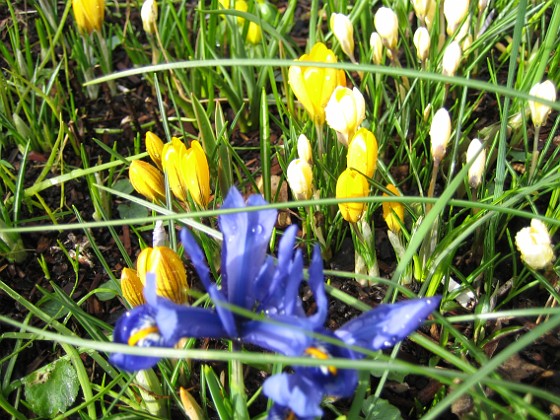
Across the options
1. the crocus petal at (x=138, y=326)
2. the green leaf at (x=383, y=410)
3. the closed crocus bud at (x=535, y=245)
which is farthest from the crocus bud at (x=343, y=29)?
the crocus petal at (x=138, y=326)

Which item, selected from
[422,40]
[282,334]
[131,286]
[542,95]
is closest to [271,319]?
[282,334]

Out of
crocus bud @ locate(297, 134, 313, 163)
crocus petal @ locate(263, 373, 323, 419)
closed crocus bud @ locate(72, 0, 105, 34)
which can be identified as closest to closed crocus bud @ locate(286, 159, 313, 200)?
crocus bud @ locate(297, 134, 313, 163)

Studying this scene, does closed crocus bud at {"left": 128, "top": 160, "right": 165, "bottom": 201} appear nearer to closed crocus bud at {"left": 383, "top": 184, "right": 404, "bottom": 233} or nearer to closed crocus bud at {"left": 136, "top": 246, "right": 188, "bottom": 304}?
closed crocus bud at {"left": 136, "top": 246, "right": 188, "bottom": 304}

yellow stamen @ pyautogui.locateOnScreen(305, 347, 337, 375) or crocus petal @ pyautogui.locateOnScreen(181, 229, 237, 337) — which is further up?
crocus petal @ pyautogui.locateOnScreen(181, 229, 237, 337)

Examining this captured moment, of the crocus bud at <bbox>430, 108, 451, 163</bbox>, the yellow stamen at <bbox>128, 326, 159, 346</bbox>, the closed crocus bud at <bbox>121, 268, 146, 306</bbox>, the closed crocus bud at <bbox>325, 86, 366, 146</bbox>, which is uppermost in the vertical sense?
the closed crocus bud at <bbox>325, 86, 366, 146</bbox>

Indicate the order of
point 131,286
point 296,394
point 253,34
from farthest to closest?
point 253,34, point 131,286, point 296,394

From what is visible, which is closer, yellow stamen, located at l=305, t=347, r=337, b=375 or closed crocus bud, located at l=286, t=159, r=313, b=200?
yellow stamen, located at l=305, t=347, r=337, b=375

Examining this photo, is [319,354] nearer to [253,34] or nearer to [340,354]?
[340,354]
